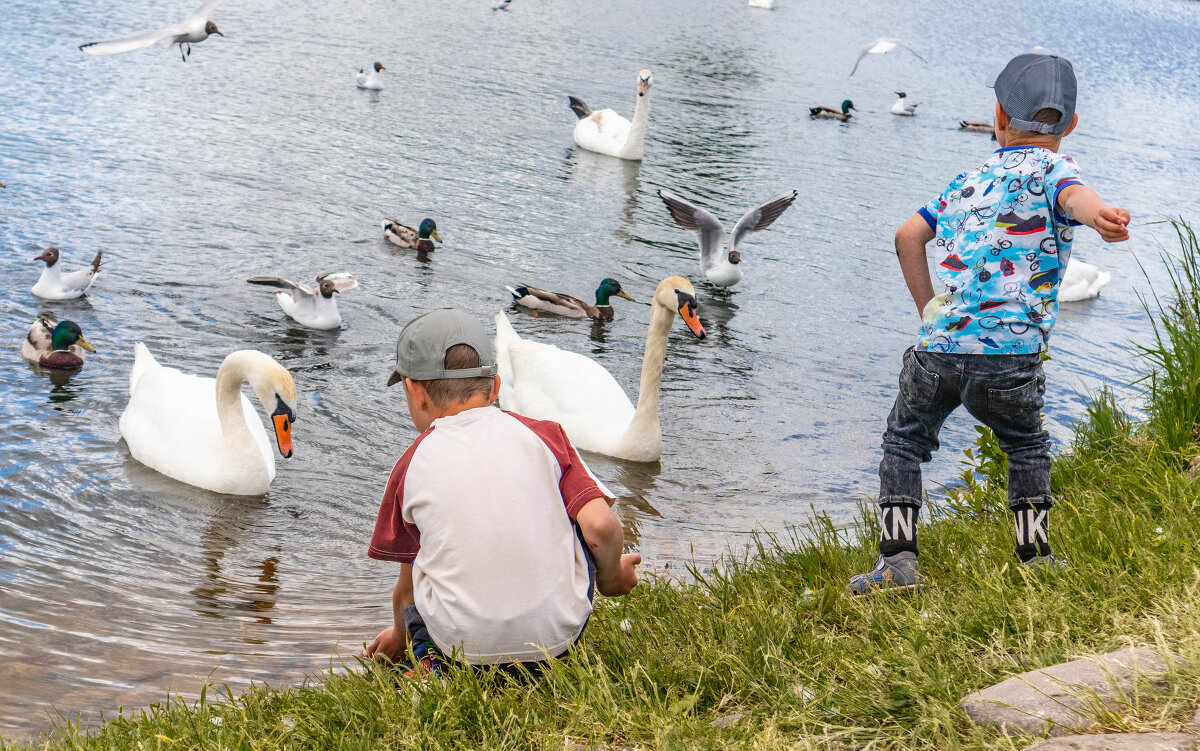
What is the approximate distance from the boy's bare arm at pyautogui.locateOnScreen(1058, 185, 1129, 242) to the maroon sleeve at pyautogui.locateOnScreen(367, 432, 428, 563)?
229 centimetres

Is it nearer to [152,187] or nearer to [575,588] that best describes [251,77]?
[152,187]

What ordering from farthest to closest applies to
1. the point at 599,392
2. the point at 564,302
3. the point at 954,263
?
the point at 564,302
the point at 599,392
the point at 954,263

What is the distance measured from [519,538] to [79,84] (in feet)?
55.3

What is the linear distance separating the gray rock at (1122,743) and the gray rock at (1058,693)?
0.25 ft

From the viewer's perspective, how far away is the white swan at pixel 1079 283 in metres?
12.7

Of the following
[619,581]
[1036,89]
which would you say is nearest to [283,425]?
[619,581]

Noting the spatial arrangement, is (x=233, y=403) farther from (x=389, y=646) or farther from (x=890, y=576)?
(x=890, y=576)

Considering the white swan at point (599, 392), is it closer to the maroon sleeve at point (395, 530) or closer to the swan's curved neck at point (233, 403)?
the swan's curved neck at point (233, 403)

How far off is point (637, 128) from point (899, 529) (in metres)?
15.4

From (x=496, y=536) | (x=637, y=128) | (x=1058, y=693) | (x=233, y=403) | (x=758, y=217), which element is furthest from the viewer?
(x=637, y=128)

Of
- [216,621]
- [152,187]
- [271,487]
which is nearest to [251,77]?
[152,187]

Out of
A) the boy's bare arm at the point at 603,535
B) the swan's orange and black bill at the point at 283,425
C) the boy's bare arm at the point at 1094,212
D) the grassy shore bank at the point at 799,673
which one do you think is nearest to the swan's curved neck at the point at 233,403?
the swan's orange and black bill at the point at 283,425

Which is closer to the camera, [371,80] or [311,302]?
[311,302]

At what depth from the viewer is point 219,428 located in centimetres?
730
